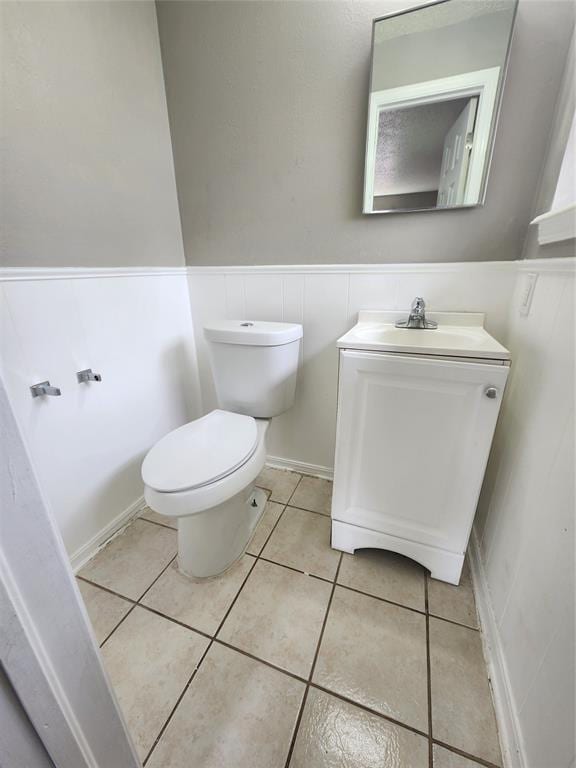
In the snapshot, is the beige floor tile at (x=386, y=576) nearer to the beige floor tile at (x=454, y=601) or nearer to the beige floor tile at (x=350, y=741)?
the beige floor tile at (x=454, y=601)

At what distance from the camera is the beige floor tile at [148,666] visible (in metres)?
0.78

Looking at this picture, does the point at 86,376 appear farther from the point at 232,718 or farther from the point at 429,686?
the point at 429,686

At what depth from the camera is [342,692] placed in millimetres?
815

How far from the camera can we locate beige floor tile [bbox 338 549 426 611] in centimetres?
105

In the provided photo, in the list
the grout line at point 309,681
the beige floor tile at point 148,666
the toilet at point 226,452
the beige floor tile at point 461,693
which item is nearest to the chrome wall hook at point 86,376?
the toilet at point 226,452

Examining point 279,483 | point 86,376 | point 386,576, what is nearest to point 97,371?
point 86,376

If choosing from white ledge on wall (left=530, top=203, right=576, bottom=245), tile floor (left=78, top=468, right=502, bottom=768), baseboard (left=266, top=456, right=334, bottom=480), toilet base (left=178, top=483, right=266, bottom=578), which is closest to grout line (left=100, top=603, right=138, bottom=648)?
tile floor (left=78, top=468, right=502, bottom=768)

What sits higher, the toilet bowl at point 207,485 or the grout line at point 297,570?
the toilet bowl at point 207,485

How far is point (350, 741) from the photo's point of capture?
0.73 metres

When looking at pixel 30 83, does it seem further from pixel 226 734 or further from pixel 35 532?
pixel 226 734

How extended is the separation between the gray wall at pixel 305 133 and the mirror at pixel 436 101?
1.8 inches

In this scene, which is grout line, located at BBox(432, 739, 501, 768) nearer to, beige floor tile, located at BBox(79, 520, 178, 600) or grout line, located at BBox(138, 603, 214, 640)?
grout line, located at BBox(138, 603, 214, 640)

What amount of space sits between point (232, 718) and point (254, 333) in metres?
1.09

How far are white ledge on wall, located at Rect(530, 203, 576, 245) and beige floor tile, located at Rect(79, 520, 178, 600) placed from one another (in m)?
1.52
